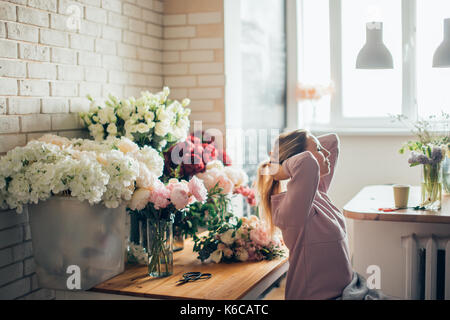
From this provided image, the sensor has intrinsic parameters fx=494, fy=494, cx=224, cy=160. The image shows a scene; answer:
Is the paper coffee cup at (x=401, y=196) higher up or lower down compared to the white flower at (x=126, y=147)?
lower down

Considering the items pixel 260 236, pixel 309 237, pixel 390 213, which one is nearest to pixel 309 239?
pixel 309 237

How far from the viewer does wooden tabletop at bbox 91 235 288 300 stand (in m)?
1.79

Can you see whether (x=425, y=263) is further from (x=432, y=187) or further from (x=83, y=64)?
(x=83, y=64)

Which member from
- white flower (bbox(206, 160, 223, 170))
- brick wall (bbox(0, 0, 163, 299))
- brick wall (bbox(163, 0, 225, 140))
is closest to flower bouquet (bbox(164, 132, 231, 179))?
white flower (bbox(206, 160, 223, 170))

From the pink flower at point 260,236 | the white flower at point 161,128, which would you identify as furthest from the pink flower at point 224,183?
the white flower at point 161,128

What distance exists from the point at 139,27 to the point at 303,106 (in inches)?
70.4

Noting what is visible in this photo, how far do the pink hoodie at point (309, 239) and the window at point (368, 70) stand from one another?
2152mm

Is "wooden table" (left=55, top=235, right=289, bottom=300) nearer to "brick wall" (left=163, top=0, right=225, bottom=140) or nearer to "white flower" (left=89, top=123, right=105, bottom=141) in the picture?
"white flower" (left=89, top=123, right=105, bottom=141)

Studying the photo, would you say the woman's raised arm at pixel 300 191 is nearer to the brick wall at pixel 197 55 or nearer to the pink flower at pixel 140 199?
the pink flower at pixel 140 199

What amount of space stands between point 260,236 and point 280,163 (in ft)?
1.14

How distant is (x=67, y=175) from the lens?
168 cm

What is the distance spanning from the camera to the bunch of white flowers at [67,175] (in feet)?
5.46
